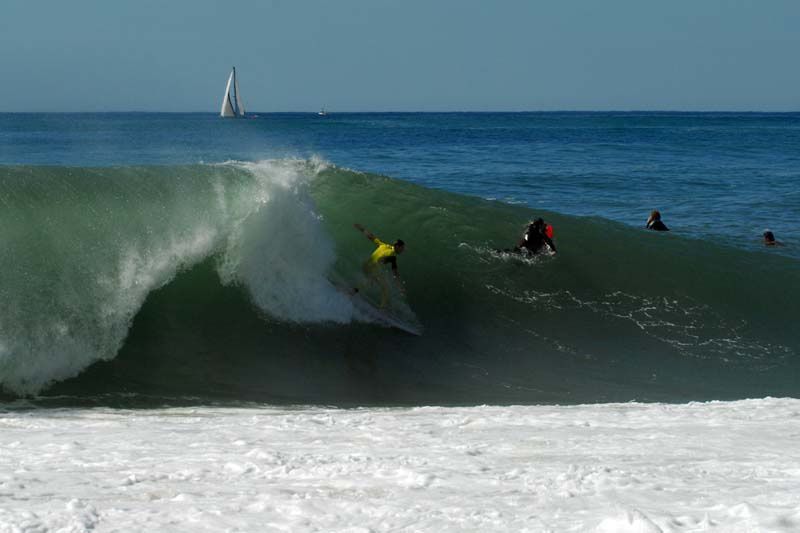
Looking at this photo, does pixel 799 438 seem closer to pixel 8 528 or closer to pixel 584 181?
pixel 8 528

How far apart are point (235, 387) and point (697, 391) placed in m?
4.82

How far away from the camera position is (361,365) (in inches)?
417

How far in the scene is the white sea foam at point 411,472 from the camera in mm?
4707

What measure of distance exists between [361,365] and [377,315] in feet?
4.20

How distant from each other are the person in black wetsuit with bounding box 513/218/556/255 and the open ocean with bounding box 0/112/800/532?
1.18 feet

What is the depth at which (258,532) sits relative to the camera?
15.0 ft

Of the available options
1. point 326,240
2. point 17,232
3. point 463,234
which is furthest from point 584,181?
point 17,232

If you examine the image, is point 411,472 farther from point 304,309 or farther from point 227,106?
point 227,106

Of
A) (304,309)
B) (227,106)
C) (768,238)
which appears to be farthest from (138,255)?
(227,106)

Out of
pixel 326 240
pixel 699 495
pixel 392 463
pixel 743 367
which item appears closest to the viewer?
pixel 699 495

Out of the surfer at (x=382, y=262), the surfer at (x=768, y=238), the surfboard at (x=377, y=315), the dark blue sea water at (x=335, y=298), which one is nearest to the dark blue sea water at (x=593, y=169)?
the surfer at (x=768, y=238)

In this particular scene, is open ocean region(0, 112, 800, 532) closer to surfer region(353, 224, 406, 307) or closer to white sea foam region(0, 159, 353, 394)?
white sea foam region(0, 159, 353, 394)

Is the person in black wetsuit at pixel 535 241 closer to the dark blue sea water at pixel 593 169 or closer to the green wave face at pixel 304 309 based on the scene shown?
the green wave face at pixel 304 309

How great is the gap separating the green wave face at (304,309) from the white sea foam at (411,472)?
2.31m
